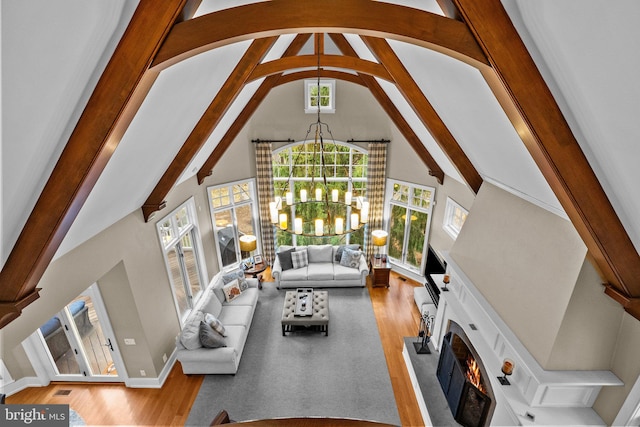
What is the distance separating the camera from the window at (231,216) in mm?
7688

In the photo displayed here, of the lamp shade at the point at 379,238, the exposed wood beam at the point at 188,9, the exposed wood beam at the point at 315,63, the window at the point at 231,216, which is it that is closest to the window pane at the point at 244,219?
the window at the point at 231,216

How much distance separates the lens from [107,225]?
157 inches

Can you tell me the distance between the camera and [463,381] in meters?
3.85

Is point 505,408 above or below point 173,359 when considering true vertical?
above

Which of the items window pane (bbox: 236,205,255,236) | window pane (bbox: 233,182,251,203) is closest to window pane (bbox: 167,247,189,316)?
window pane (bbox: 236,205,255,236)

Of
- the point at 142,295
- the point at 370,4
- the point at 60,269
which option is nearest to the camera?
the point at 370,4

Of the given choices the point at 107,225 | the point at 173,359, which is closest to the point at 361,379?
the point at 173,359

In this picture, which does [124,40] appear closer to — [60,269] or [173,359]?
[60,269]

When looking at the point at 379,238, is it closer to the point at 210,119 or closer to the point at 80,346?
the point at 210,119

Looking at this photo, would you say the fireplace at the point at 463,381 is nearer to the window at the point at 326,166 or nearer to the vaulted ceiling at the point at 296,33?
the vaulted ceiling at the point at 296,33

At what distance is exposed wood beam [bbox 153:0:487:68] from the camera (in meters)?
2.02

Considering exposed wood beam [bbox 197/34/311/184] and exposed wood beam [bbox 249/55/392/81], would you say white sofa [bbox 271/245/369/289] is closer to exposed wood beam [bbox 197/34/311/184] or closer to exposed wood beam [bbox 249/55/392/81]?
exposed wood beam [bbox 197/34/311/184]

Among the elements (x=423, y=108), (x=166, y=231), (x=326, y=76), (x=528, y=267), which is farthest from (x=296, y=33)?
(x=326, y=76)

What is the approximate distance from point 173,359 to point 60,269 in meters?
2.86
